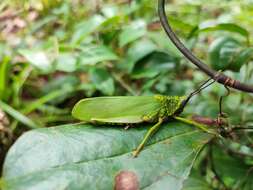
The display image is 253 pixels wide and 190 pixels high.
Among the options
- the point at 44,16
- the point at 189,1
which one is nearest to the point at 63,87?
the point at 189,1

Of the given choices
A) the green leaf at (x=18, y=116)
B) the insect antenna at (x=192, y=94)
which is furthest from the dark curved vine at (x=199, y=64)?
the green leaf at (x=18, y=116)

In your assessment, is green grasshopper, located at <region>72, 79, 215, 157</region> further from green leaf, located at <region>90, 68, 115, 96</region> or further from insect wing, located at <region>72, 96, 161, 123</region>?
green leaf, located at <region>90, 68, 115, 96</region>

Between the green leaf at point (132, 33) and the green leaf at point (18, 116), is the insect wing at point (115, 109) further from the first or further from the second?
the green leaf at point (18, 116)

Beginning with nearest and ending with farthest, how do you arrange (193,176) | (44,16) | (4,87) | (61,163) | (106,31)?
(61,163)
(193,176)
(106,31)
(4,87)
(44,16)

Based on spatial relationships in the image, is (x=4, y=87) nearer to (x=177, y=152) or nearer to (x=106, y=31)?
(x=106, y=31)

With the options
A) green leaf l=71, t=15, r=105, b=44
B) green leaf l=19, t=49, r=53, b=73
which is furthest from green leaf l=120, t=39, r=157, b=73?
green leaf l=19, t=49, r=53, b=73

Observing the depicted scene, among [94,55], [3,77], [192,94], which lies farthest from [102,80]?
[192,94]

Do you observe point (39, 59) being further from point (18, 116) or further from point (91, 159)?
point (91, 159)
